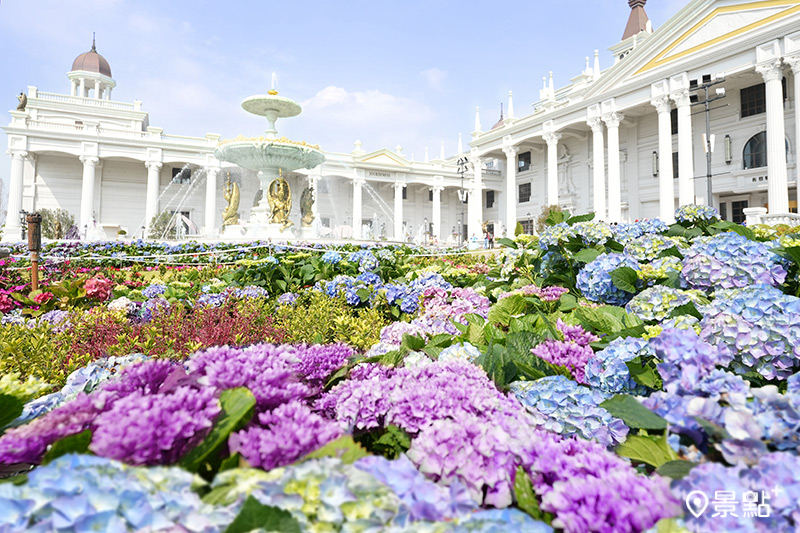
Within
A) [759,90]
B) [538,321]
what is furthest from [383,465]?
[759,90]

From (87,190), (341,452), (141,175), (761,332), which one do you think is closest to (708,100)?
(761,332)

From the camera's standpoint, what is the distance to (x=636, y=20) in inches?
1535

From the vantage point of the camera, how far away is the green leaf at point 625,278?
8.71 ft

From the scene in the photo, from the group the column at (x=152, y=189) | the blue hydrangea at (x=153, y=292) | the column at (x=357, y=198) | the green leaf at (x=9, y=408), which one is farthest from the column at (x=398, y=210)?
the green leaf at (x=9, y=408)

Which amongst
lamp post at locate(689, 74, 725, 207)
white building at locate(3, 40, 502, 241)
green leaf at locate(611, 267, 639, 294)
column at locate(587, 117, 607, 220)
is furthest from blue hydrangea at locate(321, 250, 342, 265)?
column at locate(587, 117, 607, 220)

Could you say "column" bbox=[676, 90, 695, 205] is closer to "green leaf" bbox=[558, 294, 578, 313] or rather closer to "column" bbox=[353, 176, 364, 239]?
"column" bbox=[353, 176, 364, 239]

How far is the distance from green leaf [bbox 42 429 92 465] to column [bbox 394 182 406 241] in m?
38.4

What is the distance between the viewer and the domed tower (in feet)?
134

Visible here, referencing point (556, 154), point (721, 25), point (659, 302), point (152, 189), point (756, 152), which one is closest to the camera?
point (659, 302)

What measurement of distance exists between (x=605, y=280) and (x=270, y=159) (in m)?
15.3

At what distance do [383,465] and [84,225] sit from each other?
37.7 metres

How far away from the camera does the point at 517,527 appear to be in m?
0.78

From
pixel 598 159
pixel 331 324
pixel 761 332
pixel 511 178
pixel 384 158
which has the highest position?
pixel 384 158

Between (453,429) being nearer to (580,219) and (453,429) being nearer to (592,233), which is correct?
(592,233)
